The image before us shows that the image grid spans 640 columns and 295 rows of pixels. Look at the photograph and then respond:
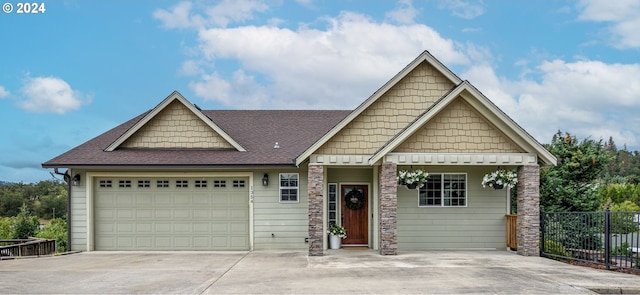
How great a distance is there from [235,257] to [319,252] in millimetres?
2264

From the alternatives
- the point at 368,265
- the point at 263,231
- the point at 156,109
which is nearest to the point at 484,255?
the point at 368,265

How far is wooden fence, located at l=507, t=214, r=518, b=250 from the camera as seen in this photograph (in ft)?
51.2

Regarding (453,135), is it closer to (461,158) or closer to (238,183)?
(461,158)

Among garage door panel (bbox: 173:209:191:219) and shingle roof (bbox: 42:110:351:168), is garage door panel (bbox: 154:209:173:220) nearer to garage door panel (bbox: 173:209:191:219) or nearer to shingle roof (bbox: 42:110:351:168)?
garage door panel (bbox: 173:209:191:219)

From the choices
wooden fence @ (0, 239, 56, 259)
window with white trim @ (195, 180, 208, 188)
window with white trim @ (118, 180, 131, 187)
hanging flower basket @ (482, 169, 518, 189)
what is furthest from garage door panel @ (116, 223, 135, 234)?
hanging flower basket @ (482, 169, 518, 189)

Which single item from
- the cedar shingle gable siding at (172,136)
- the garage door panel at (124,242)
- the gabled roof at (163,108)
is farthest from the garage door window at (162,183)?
the garage door panel at (124,242)

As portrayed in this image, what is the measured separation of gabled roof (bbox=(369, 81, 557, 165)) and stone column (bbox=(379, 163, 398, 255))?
495 mm

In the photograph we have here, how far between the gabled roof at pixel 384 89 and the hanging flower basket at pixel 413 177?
2053mm

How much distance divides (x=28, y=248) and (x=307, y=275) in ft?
30.8

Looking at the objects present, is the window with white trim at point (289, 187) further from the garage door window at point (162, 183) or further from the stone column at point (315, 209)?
the garage door window at point (162, 183)

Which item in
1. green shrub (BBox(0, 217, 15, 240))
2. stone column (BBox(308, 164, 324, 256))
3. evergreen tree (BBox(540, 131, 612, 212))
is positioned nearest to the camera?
stone column (BBox(308, 164, 324, 256))

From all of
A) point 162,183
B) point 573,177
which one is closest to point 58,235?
point 162,183

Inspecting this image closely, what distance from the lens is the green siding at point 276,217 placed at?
16.4m

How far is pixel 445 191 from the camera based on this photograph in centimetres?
1633
